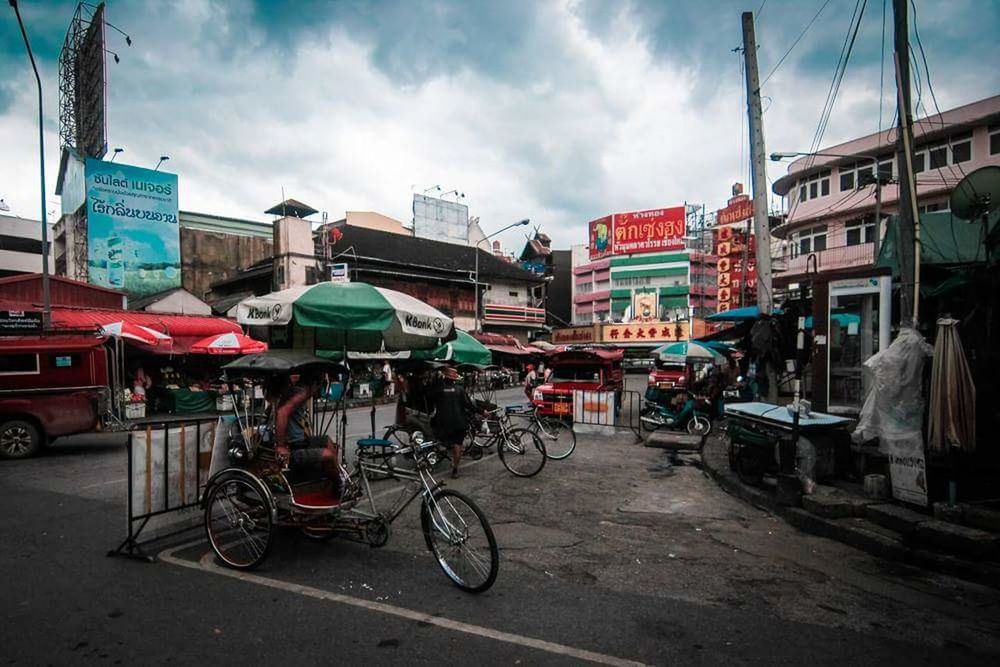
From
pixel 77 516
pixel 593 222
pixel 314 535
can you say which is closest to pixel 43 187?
pixel 77 516

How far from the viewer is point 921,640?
380cm

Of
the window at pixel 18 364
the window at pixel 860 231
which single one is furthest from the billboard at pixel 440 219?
the window at pixel 18 364

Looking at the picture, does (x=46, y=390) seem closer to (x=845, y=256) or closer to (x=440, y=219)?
(x=845, y=256)

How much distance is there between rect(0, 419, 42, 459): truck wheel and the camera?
1057cm

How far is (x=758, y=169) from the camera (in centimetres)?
1157

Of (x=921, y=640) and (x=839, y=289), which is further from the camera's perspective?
(x=839, y=289)

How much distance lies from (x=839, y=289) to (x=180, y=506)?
31.8ft

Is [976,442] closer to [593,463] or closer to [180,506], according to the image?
[593,463]

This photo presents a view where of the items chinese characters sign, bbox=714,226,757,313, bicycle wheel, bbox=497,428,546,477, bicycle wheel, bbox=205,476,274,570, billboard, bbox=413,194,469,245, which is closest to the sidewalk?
bicycle wheel, bbox=497,428,546,477

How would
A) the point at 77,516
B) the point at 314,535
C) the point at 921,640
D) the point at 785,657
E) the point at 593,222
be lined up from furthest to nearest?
the point at 593,222 < the point at 77,516 < the point at 314,535 < the point at 921,640 < the point at 785,657

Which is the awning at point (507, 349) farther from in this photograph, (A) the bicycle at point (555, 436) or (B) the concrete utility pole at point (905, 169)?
(B) the concrete utility pole at point (905, 169)

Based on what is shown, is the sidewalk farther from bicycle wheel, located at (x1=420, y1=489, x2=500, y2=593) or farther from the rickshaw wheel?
the rickshaw wheel

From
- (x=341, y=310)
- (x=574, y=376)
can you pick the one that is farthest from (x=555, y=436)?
(x=574, y=376)

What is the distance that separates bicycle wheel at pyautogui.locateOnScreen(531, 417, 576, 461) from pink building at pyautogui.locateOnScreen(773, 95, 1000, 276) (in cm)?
2192
